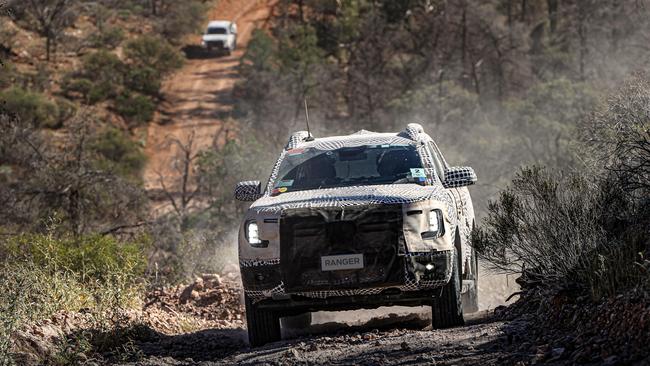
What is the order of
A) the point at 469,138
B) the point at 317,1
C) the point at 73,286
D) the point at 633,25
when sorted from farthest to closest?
1. the point at 317,1
2. the point at 633,25
3. the point at 469,138
4. the point at 73,286

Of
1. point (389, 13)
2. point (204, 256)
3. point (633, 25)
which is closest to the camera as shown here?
point (204, 256)

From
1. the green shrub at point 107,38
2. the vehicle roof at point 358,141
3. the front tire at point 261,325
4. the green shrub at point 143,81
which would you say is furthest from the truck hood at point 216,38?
the front tire at point 261,325

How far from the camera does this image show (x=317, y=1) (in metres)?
67.0

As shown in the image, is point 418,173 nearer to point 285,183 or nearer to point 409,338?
point 285,183

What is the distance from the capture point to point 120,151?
45.7 metres

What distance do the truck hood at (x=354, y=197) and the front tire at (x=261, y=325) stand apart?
2.91 ft

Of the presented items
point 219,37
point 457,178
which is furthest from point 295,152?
point 219,37

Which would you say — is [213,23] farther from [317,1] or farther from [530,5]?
[530,5]

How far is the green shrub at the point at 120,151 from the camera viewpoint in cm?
4447

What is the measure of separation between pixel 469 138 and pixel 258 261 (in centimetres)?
2911

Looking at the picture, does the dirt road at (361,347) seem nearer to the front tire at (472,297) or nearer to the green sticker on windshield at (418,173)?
the front tire at (472,297)

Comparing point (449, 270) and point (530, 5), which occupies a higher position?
point (530, 5)

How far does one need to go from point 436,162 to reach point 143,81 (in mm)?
45800

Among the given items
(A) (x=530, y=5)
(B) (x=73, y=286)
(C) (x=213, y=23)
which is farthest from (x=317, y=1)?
(B) (x=73, y=286)
